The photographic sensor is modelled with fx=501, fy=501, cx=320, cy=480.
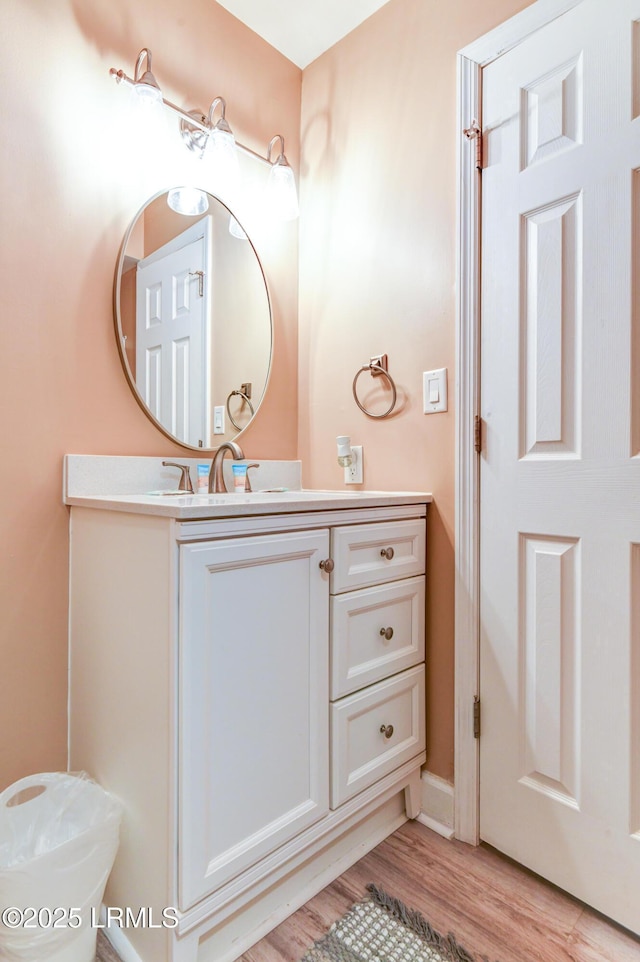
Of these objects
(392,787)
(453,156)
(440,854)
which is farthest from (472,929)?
(453,156)

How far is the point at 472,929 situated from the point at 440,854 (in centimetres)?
22

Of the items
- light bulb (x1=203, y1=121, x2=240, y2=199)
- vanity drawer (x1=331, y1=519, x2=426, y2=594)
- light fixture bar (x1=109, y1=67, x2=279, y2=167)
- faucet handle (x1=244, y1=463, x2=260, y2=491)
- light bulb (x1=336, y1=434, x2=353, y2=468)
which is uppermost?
light fixture bar (x1=109, y1=67, x2=279, y2=167)

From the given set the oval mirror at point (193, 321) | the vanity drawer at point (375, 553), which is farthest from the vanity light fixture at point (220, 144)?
the vanity drawer at point (375, 553)

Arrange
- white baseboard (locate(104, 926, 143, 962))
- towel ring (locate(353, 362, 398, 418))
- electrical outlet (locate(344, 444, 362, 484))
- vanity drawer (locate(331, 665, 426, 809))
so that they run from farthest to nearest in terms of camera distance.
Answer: electrical outlet (locate(344, 444, 362, 484)) < towel ring (locate(353, 362, 398, 418)) < vanity drawer (locate(331, 665, 426, 809)) < white baseboard (locate(104, 926, 143, 962))

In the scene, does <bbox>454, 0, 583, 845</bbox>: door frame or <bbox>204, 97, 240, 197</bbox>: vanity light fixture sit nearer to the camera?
<bbox>454, 0, 583, 845</bbox>: door frame

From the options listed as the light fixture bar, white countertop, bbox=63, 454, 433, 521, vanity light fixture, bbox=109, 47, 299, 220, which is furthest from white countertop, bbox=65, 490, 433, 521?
the light fixture bar

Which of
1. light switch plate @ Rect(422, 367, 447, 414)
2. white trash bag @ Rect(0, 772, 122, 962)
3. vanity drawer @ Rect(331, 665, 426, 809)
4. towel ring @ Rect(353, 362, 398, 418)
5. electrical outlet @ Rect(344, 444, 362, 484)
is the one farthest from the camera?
electrical outlet @ Rect(344, 444, 362, 484)

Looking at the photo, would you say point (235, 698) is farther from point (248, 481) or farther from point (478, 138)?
point (478, 138)

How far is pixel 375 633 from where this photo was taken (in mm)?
1272

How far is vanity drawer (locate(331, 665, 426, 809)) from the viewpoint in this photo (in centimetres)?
117

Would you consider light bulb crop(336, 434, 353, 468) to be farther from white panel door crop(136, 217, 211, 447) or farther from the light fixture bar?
the light fixture bar

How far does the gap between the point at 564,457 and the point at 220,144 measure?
1288 mm

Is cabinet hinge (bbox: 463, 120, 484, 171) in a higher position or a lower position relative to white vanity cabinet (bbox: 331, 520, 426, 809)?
higher

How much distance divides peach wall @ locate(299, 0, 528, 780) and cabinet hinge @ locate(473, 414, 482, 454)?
79 mm
